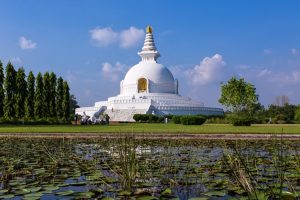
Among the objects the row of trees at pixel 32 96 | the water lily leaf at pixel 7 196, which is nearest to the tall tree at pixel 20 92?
the row of trees at pixel 32 96

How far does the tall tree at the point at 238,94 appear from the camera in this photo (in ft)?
182

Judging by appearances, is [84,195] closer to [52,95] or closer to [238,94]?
[52,95]

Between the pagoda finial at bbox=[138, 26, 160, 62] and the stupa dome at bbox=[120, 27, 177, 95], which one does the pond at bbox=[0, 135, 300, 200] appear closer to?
the stupa dome at bbox=[120, 27, 177, 95]

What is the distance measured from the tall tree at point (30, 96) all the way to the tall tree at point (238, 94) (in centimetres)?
2621

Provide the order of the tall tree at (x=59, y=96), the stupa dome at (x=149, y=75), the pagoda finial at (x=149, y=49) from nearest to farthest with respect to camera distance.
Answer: the tall tree at (x=59, y=96) → the stupa dome at (x=149, y=75) → the pagoda finial at (x=149, y=49)

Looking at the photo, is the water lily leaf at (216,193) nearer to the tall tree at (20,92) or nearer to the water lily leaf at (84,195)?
the water lily leaf at (84,195)

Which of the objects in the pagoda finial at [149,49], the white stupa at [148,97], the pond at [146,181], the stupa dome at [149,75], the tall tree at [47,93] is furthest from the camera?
the pagoda finial at [149,49]

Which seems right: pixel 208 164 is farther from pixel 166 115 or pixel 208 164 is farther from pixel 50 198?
pixel 166 115

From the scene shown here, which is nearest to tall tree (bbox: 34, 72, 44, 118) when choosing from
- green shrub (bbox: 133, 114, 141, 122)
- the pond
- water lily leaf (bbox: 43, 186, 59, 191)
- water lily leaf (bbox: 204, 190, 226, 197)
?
green shrub (bbox: 133, 114, 141, 122)

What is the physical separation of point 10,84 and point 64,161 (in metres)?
35.6

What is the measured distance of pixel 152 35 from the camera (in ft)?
226

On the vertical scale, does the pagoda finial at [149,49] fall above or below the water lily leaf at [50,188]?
above

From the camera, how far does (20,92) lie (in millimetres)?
44125

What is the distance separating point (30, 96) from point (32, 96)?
37 centimetres
